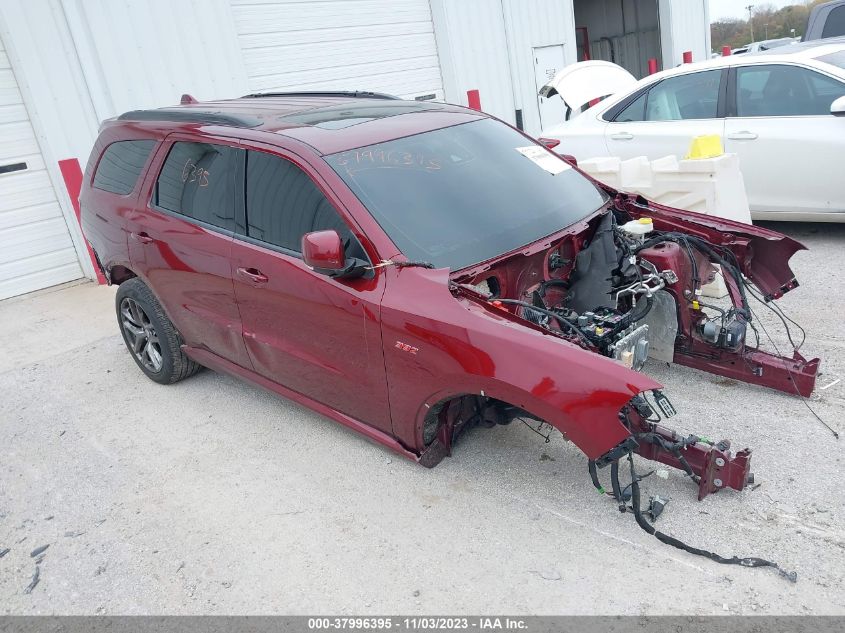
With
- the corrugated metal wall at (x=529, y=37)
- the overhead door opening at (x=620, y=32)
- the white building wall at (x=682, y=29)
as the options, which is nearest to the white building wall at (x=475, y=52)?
the corrugated metal wall at (x=529, y=37)

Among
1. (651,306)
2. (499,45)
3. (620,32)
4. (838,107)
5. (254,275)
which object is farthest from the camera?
(620,32)

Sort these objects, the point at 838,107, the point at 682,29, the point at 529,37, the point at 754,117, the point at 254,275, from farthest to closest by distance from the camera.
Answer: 1. the point at 682,29
2. the point at 529,37
3. the point at 754,117
4. the point at 838,107
5. the point at 254,275

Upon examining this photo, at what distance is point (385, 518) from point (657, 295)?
1895 millimetres

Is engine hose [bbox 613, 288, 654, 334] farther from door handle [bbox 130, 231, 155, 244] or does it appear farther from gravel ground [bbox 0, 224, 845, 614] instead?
door handle [bbox 130, 231, 155, 244]

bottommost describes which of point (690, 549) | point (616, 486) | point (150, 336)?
point (690, 549)

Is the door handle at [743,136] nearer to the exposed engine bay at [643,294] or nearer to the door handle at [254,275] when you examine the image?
the exposed engine bay at [643,294]

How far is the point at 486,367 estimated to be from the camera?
2795 mm

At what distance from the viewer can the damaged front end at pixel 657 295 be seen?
2.96m

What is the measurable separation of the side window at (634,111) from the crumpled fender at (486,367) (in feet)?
15.0

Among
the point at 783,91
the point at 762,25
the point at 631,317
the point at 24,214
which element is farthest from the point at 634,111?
the point at 762,25

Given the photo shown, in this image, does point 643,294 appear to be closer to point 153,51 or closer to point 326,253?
point 326,253

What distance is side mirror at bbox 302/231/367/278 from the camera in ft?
9.90

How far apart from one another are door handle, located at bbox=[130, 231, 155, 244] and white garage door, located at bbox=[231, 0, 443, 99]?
492 cm

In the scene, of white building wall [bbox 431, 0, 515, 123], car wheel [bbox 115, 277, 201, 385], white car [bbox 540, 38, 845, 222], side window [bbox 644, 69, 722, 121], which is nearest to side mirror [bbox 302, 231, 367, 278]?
car wheel [bbox 115, 277, 201, 385]
